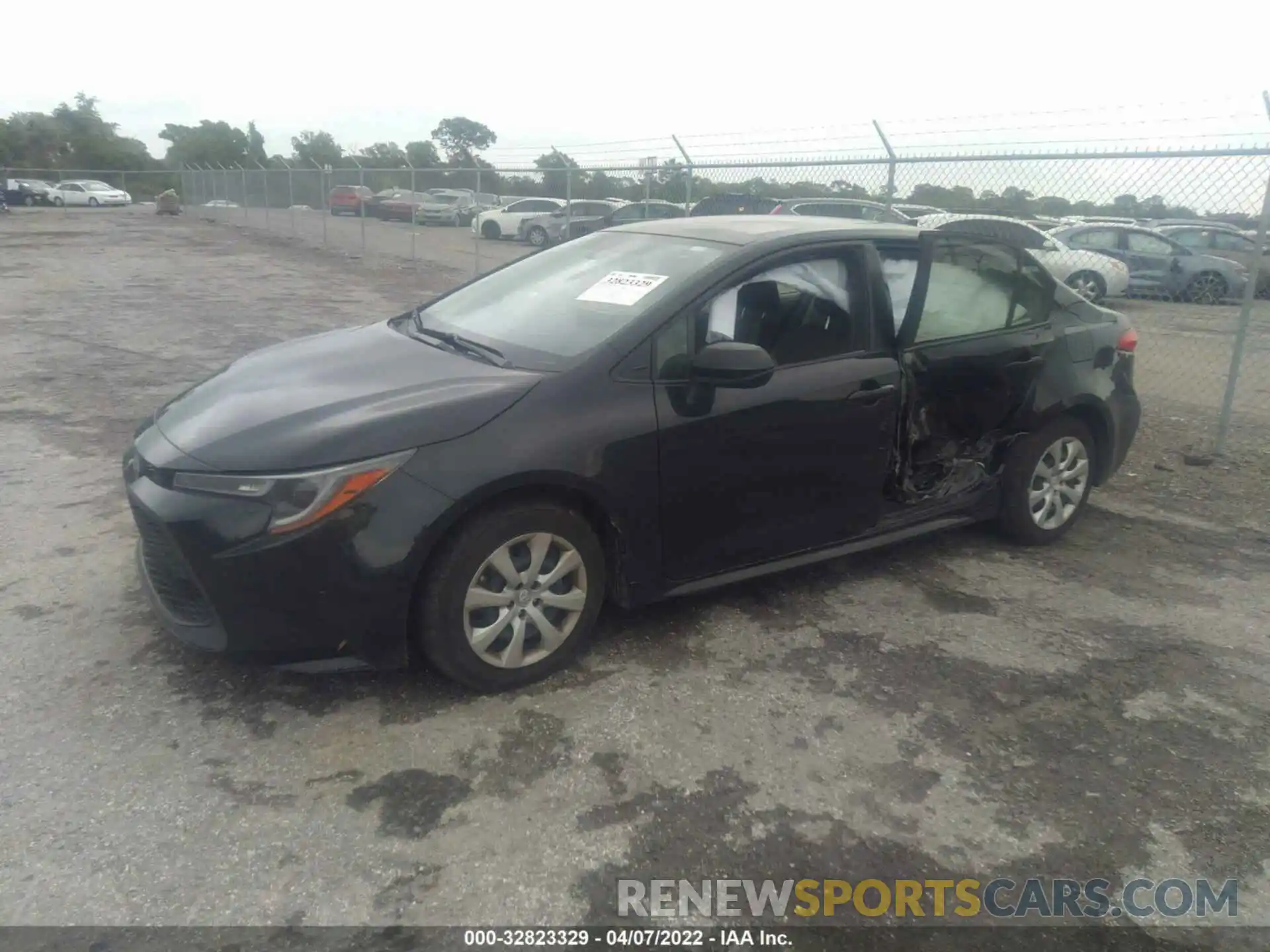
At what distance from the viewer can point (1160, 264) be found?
31.0 ft

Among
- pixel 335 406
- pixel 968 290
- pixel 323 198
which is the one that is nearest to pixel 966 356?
pixel 968 290

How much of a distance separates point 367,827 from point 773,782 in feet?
3.87

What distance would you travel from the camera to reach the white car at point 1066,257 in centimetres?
827

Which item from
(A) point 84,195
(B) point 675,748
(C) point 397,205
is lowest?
(B) point 675,748

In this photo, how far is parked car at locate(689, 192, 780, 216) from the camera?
1155cm

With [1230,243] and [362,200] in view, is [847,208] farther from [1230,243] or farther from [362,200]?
[362,200]

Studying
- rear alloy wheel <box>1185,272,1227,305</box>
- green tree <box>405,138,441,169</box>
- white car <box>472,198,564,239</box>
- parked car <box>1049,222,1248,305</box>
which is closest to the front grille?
→ parked car <box>1049,222,1248,305</box>

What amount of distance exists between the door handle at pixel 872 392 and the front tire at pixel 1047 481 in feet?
3.23

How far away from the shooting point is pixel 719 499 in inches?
143

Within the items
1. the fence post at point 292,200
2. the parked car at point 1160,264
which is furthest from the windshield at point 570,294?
the fence post at point 292,200

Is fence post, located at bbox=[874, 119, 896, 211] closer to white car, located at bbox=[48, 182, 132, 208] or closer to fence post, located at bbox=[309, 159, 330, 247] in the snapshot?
fence post, located at bbox=[309, 159, 330, 247]

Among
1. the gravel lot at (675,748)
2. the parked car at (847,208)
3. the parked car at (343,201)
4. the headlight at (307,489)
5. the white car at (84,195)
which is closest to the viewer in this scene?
the gravel lot at (675,748)

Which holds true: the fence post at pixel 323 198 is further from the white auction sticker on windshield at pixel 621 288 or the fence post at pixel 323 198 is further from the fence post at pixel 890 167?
the white auction sticker on windshield at pixel 621 288

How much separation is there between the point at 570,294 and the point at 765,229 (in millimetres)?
854
